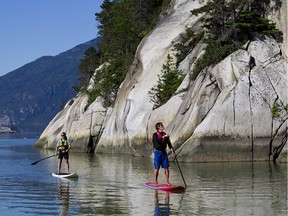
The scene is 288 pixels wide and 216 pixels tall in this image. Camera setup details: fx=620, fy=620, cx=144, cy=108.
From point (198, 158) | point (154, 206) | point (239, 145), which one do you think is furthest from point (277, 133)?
point (154, 206)

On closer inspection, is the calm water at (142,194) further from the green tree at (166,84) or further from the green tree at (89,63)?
the green tree at (89,63)

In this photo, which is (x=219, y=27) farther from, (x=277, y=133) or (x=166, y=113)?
(x=277, y=133)

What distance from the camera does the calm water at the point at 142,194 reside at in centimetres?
1593

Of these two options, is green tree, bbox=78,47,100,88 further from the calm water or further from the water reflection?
the water reflection

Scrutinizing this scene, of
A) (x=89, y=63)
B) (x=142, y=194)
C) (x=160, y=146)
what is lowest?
(x=142, y=194)

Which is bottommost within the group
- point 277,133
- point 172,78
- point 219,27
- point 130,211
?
point 130,211

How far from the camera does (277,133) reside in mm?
33406

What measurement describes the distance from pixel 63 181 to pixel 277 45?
18811 millimetres

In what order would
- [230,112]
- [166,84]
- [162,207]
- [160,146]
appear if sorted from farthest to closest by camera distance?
[166,84]
[230,112]
[160,146]
[162,207]

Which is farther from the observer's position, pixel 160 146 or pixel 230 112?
pixel 230 112

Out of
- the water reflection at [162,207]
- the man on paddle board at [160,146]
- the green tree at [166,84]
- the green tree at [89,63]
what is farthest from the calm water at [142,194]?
the green tree at [89,63]

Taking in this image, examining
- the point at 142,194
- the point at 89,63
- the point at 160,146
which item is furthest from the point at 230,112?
the point at 89,63

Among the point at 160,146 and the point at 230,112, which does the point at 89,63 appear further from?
the point at 160,146

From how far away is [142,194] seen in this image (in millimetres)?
19188
